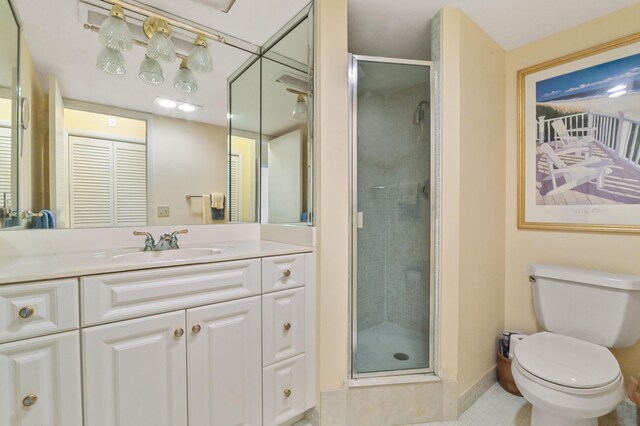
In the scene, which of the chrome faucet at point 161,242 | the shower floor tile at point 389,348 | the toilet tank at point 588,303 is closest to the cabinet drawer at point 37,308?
the chrome faucet at point 161,242

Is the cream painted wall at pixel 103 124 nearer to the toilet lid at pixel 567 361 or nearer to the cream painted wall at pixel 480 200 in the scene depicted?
the cream painted wall at pixel 480 200

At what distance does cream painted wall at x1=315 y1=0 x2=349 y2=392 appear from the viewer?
137 cm

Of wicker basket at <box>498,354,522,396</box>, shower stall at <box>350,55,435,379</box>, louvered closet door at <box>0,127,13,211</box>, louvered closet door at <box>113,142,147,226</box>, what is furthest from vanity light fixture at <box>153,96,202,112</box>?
wicker basket at <box>498,354,522,396</box>

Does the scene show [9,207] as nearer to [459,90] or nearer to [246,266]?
[246,266]

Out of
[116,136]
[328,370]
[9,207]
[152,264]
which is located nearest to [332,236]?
[328,370]

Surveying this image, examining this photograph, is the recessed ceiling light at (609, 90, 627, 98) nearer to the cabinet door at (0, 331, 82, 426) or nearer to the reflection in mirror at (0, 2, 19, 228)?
the cabinet door at (0, 331, 82, 426)

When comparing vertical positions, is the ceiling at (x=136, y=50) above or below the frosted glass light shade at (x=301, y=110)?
above

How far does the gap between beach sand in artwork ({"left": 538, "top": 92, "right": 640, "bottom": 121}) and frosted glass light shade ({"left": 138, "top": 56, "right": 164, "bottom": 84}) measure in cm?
232

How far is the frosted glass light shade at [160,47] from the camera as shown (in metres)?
1.40

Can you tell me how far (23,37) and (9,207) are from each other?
747 mm

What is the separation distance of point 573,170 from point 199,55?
227 centimetres

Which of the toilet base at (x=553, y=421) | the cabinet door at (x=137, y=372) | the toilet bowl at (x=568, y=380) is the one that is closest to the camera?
the cabinet door at (x=137, y=372)

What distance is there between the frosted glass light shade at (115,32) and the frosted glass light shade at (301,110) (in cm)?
87

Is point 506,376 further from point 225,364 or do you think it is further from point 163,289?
point 163,289
